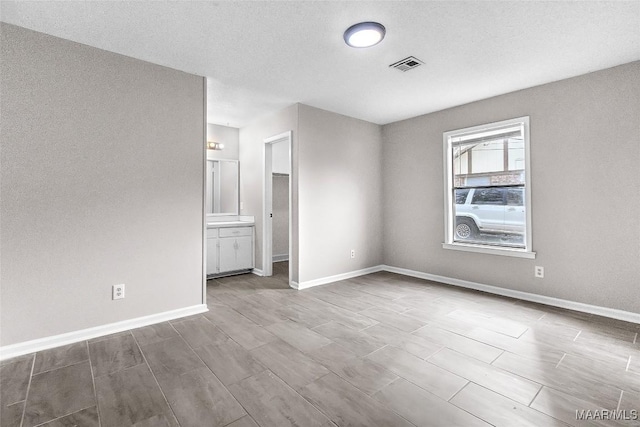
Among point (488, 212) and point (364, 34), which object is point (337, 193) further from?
Answer: point (364, 34)

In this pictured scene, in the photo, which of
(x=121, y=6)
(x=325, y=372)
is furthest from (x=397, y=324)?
(x=121, y=6)

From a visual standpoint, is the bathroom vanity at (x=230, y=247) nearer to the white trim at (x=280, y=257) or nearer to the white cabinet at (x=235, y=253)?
the white cabinet at (x=235, y=253)

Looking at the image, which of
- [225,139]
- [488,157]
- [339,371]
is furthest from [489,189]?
[225,139]

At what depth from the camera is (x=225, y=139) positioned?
5.35 m

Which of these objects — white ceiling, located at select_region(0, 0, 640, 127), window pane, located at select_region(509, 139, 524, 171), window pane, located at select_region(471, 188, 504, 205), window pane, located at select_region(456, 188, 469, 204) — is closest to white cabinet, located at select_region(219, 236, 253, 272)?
white ceiling, located at select_region(0, 0, 640, 127)

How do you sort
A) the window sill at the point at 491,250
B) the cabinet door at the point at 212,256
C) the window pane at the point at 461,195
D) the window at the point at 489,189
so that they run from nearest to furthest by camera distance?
the window sill at the point at 491,250, the window at the point at 489,189, the window pane at the point at 461,195, the cabinet door at the point at 212,256

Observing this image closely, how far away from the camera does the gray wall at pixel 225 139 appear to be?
5.19 metres

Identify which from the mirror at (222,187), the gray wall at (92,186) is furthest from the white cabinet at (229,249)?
the gray wall at (92,186)

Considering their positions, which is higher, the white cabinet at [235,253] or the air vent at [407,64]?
the air vent at [407,64]

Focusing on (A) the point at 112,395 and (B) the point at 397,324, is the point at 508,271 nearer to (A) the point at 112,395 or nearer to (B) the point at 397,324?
(B) the point at 397,324

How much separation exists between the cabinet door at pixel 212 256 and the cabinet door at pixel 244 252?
35cm

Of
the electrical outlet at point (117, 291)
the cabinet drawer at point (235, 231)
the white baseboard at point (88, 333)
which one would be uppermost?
the cabinet drawer at point (235, 231)

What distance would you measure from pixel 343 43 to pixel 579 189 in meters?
2.99

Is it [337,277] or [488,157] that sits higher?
[488,157]
